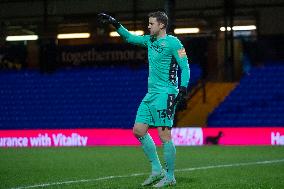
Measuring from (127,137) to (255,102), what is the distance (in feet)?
17.0

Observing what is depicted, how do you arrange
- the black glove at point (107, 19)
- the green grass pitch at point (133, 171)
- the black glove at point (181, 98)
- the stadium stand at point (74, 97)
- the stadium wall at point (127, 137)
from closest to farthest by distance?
the black glove at point (181, 98) → the green grass pitch at point (133, 171) → the black glove at point (107, 19) → the stadium wall at point (127, 137) → the stadium stand at point (74, 97)

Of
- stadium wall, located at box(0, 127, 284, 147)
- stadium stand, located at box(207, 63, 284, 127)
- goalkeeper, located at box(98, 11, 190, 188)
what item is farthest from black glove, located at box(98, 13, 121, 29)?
stadium stand, located at box(207, 63, 284, 127)

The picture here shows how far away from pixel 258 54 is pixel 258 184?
1836 centimetres

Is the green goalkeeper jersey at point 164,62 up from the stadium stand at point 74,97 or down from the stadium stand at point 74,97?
up

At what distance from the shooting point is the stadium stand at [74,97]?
79.5ft

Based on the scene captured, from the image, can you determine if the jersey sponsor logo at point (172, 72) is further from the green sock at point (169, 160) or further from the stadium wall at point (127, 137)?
the stadium wall at point (127, 137)

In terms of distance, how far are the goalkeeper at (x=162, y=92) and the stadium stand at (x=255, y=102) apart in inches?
537

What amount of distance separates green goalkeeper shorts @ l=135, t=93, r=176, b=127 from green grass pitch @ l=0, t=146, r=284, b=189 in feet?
2.57

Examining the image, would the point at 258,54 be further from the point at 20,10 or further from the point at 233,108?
the point at 20,10

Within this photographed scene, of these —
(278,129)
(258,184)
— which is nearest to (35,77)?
(278,129)

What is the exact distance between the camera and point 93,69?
2698 cm

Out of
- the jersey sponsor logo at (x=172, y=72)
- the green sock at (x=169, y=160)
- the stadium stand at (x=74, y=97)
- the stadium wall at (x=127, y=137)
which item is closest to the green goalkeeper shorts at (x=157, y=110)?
the jersey sponsor logo at (x=172, y=72)

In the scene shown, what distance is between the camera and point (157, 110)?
8.70m

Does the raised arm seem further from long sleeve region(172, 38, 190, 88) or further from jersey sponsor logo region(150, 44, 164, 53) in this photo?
long sleeve region(172, 38, 190, 88)
